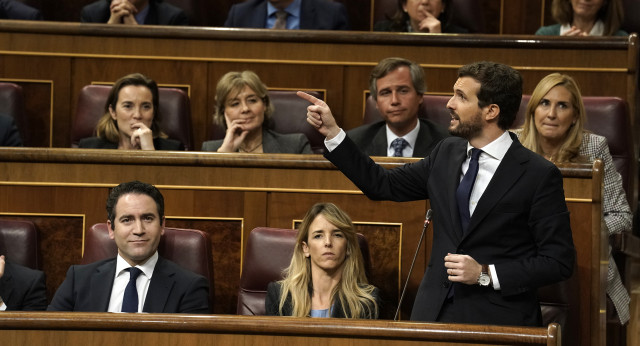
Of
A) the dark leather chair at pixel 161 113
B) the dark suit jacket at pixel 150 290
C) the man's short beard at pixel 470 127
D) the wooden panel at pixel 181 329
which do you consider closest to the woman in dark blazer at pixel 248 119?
the dark leather chair at pixel 161 113

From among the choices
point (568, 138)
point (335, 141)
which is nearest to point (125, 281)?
point (335, 141)

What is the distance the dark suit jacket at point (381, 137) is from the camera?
7.31 ft

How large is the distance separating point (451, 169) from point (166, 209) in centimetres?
66

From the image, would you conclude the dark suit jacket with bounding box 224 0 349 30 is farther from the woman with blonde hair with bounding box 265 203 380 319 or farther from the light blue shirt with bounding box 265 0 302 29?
the woman with blonde hair with bounding box 265 203 380 319

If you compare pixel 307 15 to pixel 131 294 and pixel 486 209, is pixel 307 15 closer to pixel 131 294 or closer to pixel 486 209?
pixel 131 294

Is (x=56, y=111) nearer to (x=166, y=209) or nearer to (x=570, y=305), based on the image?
(x=166, y=209)

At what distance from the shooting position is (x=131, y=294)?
1.79m

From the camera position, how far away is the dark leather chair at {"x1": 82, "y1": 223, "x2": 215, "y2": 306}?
185 centimetres

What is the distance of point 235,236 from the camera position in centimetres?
196

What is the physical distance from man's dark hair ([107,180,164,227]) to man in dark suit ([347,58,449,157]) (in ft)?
1.80

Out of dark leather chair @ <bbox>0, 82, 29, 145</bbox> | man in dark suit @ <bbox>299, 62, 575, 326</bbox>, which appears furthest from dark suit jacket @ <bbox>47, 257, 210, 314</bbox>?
dark leather chair @ <bbox>0, 82, 29, 145</bbox>

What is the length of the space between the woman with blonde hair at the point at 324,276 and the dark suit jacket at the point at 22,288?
41 cm

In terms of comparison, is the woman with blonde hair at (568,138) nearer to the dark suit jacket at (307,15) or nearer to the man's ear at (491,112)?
the man's ear at (491,112)

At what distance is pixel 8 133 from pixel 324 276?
36.0 inches
